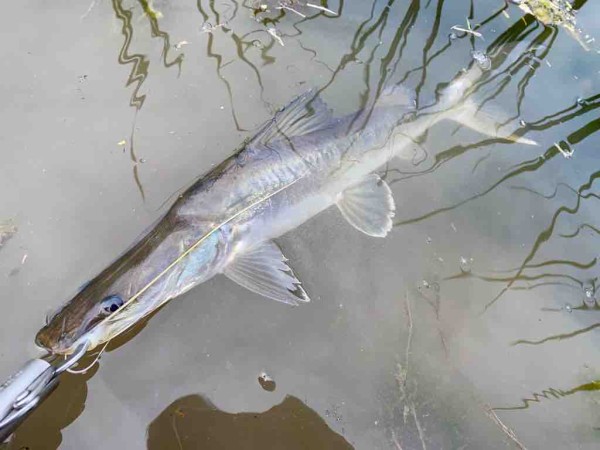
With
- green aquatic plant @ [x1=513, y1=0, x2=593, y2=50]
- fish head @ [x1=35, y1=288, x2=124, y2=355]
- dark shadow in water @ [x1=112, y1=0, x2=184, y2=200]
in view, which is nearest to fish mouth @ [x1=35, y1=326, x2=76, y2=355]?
fish head @ [x1=35, y1=288, x2=124, y2=355]

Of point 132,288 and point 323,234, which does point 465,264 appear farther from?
point 132,288

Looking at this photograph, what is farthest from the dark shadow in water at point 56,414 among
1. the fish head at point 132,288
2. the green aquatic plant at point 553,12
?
the green aquatic plant at point 553,12

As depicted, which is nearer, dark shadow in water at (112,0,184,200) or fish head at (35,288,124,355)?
fish head at (35,288,124,355)

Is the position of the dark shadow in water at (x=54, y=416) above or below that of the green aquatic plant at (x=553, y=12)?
below

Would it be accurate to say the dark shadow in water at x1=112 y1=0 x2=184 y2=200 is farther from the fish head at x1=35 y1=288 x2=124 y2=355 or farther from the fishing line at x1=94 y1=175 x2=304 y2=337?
the fish head at x1=35 y1=288 x2=124 y2=355

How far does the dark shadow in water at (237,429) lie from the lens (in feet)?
9.39

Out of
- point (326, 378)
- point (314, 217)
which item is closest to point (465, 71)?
point (314, 217)

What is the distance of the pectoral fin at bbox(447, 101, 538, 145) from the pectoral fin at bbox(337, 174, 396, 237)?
32.2 inches

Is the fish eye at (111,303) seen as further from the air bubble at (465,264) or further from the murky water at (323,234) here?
the air bubble at (465,264)

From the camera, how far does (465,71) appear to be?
13.8 ft

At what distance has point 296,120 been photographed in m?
3.68

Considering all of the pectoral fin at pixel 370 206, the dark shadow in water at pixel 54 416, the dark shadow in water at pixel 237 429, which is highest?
the pectoral fin at pixel 370 206

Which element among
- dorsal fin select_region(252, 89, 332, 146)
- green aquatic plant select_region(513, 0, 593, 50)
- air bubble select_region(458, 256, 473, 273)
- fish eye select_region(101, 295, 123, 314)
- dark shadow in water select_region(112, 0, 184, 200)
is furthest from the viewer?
green aquatic plant select_region(513, 0, 593, 50)

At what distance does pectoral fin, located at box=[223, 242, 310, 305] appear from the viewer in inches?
126
